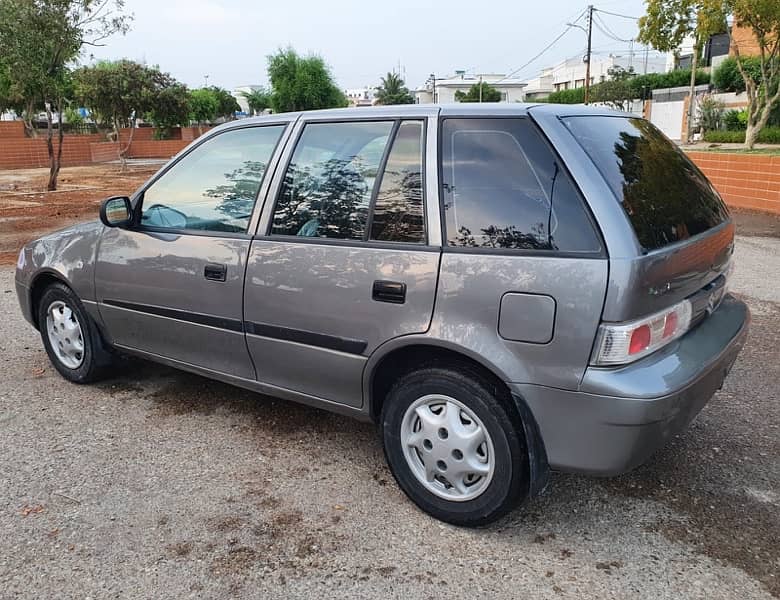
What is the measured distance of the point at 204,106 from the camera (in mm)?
56000

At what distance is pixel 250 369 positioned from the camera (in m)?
3.45

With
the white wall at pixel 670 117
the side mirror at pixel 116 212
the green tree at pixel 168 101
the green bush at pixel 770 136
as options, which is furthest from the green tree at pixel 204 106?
the side mirror at pixel 116 212

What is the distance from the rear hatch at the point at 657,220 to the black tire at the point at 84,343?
317cm

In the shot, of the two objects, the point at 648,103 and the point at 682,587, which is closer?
the point at 682,587

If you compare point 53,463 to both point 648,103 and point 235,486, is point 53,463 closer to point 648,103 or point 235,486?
point 235,486

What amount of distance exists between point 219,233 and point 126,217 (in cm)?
77

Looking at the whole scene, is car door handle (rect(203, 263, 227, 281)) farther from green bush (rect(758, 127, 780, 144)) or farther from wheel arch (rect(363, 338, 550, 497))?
green bush (rect(758, 127, 780, 144))

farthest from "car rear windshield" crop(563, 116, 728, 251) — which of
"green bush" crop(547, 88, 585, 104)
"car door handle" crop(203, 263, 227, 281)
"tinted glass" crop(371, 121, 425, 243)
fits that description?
"green bush" crop(547, 88, 585, 104)

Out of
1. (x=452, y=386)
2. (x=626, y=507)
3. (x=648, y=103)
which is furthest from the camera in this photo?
(x=648, y=103)

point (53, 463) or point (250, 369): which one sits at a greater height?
point (250, 369)

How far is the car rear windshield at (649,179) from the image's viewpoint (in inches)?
101

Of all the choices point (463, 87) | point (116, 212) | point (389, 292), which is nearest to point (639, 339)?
point (389, 292)

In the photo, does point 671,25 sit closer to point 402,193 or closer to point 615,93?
point 402,193

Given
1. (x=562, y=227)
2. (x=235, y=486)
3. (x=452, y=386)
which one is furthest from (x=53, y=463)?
(x=562, y=227)
